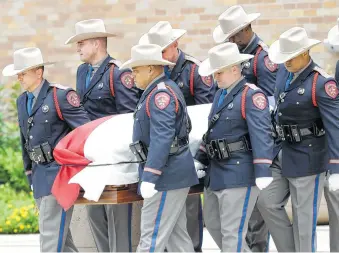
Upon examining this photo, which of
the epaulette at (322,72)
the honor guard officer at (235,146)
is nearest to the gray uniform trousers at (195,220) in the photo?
the honor guard officer at (235,146)

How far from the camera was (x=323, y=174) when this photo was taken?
354 inches

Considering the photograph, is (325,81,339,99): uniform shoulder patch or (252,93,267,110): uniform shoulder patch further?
(325,81,339,99): uniform shoulder patch

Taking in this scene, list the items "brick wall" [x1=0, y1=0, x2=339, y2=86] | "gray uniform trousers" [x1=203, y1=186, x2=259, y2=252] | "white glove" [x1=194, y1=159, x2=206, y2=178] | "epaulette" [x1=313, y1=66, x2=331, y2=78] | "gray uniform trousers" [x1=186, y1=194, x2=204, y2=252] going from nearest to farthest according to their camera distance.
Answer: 1. "gray uniform trousers" [x1=203, y1=186, x2=259, y2=252]
2. "epaulette" [x1=313, y1=66, x2=331, y2=78]
3. "white glove" [x1=194, y1=159, x2=206, y2=178]
4. "gray uniform trousers" [x1=186, y1=194, x2=204, y2=252]
5. "brick wall" [x1=0, y1=0, x2=339, y2=86]

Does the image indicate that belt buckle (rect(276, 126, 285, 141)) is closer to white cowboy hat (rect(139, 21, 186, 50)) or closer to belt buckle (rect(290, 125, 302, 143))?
belt buckle (rect(290, 125, 302, 143))

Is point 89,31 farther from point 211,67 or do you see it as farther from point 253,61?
point 211,67

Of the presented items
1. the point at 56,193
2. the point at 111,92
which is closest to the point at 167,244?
the point at 56,193

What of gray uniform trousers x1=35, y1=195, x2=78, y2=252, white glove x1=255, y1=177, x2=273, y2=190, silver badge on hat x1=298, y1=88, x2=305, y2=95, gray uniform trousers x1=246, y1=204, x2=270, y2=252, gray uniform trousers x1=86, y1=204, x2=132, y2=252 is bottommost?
gray uniform trousers x1=246, y1=204, x2=270, y2=252

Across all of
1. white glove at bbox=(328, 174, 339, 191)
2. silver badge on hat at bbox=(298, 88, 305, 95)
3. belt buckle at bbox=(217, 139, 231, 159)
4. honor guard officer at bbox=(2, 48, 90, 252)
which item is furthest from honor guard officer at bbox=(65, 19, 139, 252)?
white glove at bbox=(328, 174, 339, 191)

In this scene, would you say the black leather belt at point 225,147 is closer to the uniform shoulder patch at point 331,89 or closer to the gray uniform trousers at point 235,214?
the gray uniform trousers at point 235,214

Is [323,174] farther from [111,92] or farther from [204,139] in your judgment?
[111,92]

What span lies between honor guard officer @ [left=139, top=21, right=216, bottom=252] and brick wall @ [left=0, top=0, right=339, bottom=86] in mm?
3359

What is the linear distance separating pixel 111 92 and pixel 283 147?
1.55m

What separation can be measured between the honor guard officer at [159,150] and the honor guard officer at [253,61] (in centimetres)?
114

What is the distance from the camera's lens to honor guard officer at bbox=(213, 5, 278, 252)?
31.8ft
